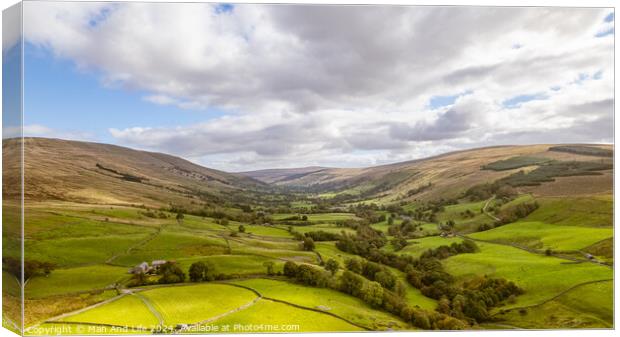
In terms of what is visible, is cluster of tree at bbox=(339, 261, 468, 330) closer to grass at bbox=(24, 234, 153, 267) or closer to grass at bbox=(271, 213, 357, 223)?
grass at bbox=(271, 213, 357, 223)

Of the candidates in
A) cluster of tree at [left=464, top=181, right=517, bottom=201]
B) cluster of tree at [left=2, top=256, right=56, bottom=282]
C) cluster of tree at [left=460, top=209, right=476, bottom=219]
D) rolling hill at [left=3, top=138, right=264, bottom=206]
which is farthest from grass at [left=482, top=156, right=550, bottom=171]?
cluster of tree at [left=2, top=256, right=56, bottom=282]

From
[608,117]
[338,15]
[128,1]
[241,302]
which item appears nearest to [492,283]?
[608,117]

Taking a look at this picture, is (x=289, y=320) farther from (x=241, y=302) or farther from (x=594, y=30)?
(x=594, y=30)

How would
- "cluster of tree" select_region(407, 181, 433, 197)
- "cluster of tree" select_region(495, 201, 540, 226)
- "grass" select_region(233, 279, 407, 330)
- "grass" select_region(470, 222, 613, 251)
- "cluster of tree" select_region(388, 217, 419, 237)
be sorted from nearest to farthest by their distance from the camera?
"grass" select_region(233, 279, 407, 330) → "grass" select_region(470, 222, 613, 251) → "cluster of tree" select_region(495, 201, 540, 226) → "cluster of tree" select_region(388, 217, 419, 237) → "cluster of tree" select_region(407, 181, 433, 197)

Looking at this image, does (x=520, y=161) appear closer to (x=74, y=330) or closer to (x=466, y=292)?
(x=466, y=292)

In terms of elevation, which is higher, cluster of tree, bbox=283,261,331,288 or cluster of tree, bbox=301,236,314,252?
cluster of tree, bbox=301,236,314,252
